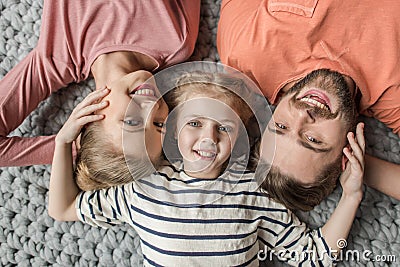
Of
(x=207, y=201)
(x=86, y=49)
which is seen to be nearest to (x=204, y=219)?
(x=207, y=201)

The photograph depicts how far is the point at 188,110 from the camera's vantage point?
0.74 m

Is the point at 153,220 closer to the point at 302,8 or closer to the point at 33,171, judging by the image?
the point at 33,171

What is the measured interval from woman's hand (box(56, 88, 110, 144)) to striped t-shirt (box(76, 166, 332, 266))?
10cm

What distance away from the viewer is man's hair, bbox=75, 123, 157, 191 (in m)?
0.72

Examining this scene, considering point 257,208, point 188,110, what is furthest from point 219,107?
point 257,208

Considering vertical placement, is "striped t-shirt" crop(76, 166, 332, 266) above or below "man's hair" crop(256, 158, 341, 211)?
below

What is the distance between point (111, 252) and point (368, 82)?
1.64 ft

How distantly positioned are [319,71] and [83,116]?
14.2 inches

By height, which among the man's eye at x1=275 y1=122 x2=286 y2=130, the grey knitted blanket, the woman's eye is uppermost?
the man's eye at x1=275 y1=122 x2=286 y2=130

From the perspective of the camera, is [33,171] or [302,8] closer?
[302,8]

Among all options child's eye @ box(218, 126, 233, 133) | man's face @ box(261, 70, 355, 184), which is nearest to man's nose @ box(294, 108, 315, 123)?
man's face @ box(261, 70, 355, 184)

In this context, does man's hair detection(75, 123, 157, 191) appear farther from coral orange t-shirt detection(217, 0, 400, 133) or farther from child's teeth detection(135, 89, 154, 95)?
coral orange t-shirt detection(217, 0, 400, 133)

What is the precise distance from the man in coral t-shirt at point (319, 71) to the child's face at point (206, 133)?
0.06m

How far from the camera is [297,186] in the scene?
723 millimetres
